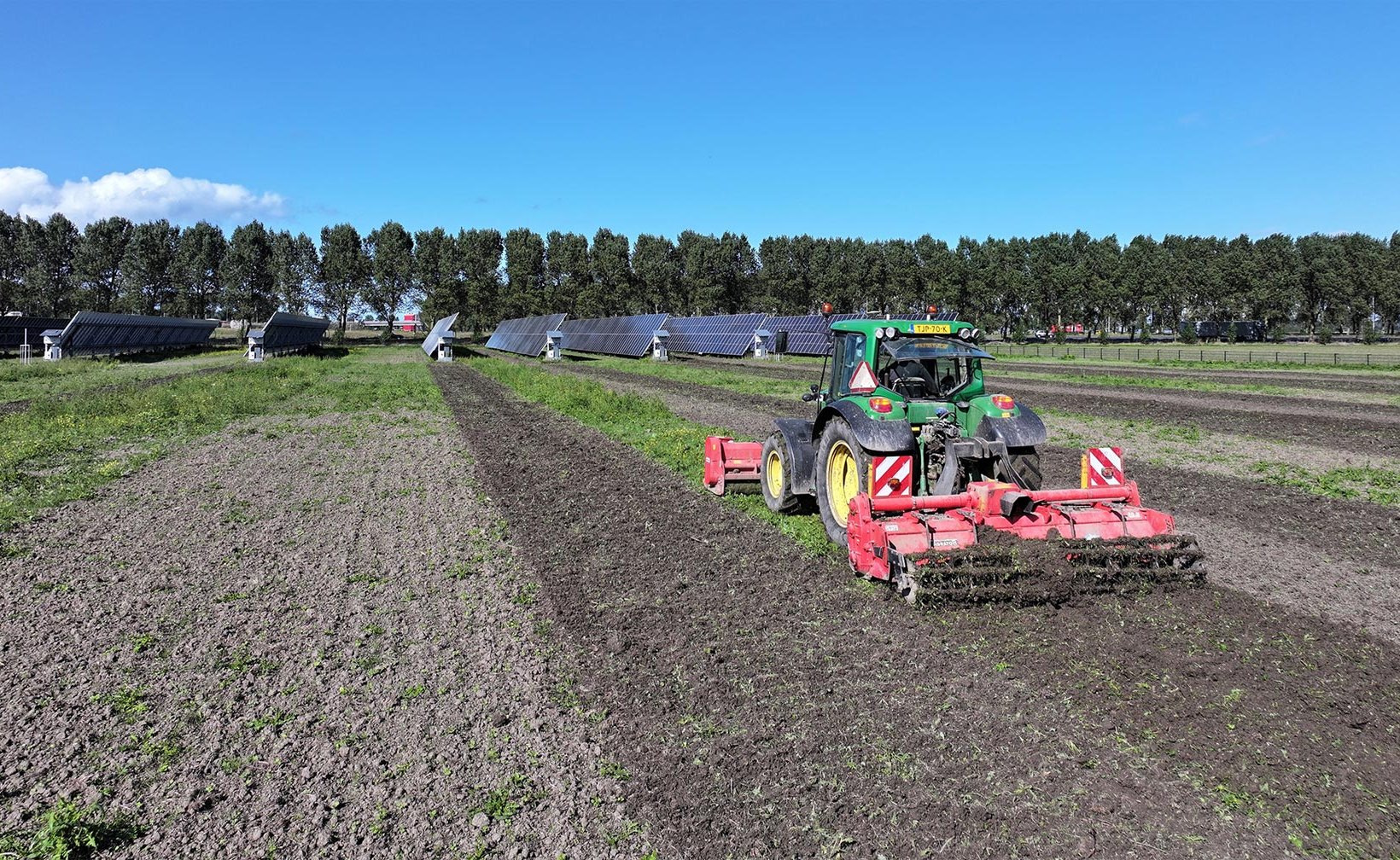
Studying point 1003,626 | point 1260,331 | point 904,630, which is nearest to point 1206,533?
point 1003,626

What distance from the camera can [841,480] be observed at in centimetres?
901

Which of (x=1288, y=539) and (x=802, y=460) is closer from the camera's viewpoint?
(x=1288, y=539)

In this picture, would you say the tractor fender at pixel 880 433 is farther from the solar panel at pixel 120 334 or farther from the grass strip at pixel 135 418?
the solar panel at pixel 120 334

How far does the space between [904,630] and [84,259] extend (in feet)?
396

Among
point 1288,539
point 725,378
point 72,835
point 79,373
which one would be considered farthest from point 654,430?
point 79,373

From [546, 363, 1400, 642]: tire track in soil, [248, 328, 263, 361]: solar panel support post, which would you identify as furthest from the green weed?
[248, 328, 263, 361]: solar panel support post

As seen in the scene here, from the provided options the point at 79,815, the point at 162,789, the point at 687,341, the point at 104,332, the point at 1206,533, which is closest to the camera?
the point at 79,815

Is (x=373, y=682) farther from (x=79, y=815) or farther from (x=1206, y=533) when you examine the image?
(x=1206, y=533)

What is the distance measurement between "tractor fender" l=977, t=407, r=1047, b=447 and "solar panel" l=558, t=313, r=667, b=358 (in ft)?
163

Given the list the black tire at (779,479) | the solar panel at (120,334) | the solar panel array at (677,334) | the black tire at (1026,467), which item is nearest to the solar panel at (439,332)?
the solar panel array at (677,334)

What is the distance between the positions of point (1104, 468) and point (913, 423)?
1.94m

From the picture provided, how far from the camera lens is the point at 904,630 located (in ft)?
21.4

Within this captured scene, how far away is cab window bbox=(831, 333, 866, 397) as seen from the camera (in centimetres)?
897

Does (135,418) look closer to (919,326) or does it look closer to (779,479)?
(779,479)
